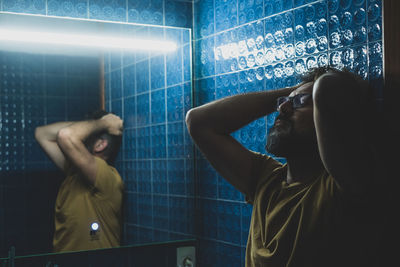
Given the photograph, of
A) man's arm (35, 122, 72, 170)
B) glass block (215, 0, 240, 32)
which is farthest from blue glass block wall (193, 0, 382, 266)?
man's arm (35, 122, 72, 170)

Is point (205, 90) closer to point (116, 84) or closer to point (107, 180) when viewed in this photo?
point (116, 84)

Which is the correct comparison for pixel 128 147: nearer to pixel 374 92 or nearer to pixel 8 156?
pixel 8 156

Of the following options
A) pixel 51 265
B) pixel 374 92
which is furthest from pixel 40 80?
pixel 374 92

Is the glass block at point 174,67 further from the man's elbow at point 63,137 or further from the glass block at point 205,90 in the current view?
the man's elbow at point 63,137

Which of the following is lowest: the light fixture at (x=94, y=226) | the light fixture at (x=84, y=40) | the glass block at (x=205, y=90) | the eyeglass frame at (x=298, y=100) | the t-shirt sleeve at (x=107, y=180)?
the light fixture at (x=94, y=226)

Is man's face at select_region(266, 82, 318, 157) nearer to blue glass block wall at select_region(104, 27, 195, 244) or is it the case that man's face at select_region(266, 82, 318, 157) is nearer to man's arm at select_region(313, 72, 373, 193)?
man's arm at select_region(313, 72, 373, 193)

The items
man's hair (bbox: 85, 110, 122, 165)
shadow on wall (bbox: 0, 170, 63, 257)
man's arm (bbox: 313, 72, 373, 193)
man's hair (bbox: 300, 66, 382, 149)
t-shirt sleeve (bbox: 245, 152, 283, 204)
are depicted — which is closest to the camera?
man's arm (bbox: 313, 72, 373, 193)

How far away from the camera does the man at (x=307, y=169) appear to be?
1154 millimetres

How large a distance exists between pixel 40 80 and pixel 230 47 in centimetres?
80

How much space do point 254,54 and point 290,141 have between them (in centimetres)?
74

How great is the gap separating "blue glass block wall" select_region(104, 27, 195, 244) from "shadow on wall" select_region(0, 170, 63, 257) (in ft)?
1.04

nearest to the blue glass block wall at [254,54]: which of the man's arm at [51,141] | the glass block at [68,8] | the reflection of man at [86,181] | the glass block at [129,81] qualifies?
the glass block at [129,81]

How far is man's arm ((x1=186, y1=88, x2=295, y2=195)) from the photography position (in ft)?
5.17

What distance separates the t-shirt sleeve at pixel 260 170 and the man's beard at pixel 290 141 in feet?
0.51
